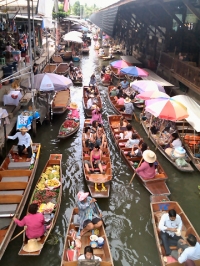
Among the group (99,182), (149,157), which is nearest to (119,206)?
(99,182)

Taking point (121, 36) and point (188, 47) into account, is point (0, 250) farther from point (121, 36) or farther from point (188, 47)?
point (121, 36)

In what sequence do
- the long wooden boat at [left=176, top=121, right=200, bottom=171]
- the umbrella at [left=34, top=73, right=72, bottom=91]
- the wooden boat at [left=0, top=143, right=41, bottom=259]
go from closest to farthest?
the wooden boat at [left=0, top=143, right=41, bottom=259], the long wooden boat at [left=176, top=121, right=200, bottom=171], the umbrella at [left=34, top=73, right=72, bottom=91]

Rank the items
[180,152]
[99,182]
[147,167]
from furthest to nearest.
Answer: [180,152] < [147,167] < [99,182]

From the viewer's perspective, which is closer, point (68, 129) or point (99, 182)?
point (99, 182)

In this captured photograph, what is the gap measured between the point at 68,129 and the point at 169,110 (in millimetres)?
5072

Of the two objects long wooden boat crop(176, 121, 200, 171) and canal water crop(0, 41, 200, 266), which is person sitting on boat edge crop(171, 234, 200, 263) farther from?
long wooden boat crop(176, 121, 200, 171)

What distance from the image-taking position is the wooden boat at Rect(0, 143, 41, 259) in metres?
6.48

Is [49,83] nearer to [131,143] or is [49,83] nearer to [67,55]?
[131,143]

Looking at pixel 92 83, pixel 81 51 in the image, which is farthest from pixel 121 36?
pixel 92 83

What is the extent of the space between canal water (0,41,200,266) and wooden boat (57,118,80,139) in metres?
0.35

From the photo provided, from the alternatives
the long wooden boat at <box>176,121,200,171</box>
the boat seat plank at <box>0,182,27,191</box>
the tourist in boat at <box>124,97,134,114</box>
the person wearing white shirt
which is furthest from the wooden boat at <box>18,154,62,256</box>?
the tourist in boat at <box>124,97,134,114</box>

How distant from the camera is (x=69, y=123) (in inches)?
504

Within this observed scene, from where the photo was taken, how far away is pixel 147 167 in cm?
862

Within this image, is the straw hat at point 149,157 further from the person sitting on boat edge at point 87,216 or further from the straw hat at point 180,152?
the person sitting on boat edge at point 87,216
